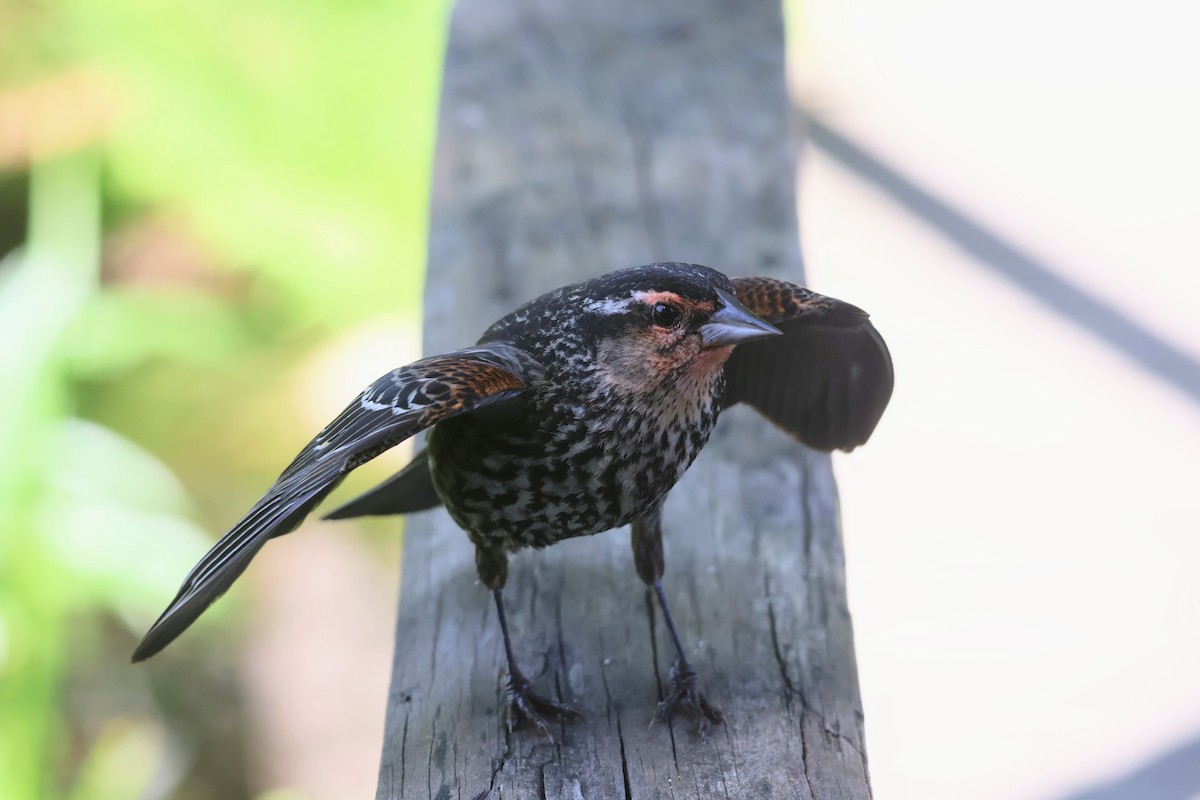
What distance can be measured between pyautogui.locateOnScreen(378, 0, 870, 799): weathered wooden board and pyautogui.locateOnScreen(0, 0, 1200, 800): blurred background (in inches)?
83.9

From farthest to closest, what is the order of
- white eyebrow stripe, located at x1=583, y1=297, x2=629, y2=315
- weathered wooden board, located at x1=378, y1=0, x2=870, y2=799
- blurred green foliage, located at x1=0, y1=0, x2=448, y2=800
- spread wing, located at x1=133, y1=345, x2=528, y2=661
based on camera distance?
1. blurred green foliage, located at x1=0, y1=0, x2=448, y2=800
2. white eyebrow stripe, located at x1=583, y1=297, x2=629, y2=315
3. weathered wooden board, located at x1=378, y1=0, x2=870, y2=799
4. spread wing, located at x1=133, y1=345, x2=528, y2=661

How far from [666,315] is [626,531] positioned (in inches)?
32.5

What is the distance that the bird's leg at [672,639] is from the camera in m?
2.69

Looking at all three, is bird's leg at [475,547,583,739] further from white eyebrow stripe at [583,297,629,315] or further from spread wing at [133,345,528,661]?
white eyebrow stripe at [583,297,629,315]

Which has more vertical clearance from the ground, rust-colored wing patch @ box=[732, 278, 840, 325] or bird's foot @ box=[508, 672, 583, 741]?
rust-colored wing patch @ box=[732, 278, 840, 325]

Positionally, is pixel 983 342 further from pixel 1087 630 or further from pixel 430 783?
pixel 430 783

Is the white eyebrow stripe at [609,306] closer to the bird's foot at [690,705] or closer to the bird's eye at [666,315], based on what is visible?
the bird's eye at [666,315]

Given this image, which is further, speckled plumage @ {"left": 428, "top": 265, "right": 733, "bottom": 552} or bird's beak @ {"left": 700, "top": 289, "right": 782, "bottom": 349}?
speckled plumage @ {"left": 428, "top": 265, "right": 733, "bottom": 552}

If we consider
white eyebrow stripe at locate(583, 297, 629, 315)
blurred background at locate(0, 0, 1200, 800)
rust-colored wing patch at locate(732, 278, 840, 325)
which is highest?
white eyebrow stripe at locate(583, 297, 629, 315)

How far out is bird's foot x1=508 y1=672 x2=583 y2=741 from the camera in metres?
2.65

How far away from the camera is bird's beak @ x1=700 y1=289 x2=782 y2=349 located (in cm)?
272

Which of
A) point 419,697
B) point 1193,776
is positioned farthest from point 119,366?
point 1193,776

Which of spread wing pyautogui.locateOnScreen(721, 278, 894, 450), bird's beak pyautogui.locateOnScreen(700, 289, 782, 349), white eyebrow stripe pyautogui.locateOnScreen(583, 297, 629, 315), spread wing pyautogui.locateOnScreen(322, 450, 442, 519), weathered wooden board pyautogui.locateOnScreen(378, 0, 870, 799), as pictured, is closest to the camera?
weathered wooden board pyautogui.locateOnScreen(378, 0, 870, 799)

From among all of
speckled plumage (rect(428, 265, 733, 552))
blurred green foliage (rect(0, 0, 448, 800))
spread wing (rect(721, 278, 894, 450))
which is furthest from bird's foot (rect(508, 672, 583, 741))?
blurred green foliage (rect(0, 0, 448, 800))
